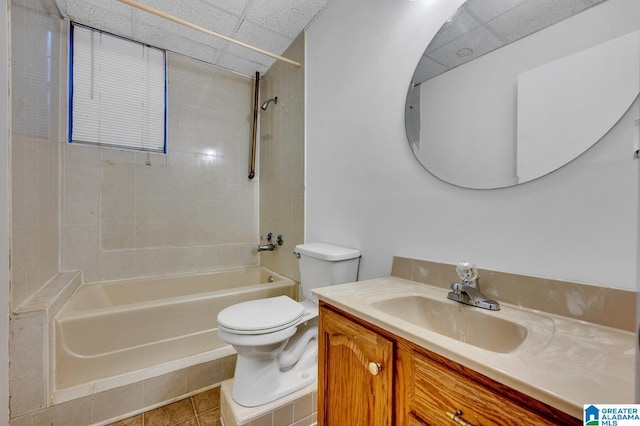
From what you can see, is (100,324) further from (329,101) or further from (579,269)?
(579,269)

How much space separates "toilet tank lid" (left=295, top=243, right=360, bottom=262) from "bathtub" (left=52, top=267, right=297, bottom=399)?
0.61 metres

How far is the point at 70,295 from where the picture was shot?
1.65m

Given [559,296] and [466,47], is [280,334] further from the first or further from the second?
[466,47]

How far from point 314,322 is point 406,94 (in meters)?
1.30

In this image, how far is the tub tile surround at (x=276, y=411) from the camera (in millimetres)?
1135

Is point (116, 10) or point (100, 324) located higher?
point (116, 10)

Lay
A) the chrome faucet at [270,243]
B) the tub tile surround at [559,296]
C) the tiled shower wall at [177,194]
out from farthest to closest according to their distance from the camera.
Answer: the chrome faucet at [270,243], the tiled shower wall at [177,194], the tub tile surround at [559,296]

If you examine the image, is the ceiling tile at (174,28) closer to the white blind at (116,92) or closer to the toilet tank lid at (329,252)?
the white blind at (116,92)

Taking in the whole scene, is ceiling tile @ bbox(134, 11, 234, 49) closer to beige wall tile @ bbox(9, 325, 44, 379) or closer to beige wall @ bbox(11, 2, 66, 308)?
beige wall @ bbox(11, 2, 66, 308)

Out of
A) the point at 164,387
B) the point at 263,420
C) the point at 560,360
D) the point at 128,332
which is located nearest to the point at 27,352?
the point at 128,332

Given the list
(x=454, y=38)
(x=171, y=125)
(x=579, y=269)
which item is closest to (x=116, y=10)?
(x=171, y=125)

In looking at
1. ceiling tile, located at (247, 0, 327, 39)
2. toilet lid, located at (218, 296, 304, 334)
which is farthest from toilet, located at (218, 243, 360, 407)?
ceiling tile, located at (247, 0, 327, 39)

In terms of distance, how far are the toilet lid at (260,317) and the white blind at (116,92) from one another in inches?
68.6

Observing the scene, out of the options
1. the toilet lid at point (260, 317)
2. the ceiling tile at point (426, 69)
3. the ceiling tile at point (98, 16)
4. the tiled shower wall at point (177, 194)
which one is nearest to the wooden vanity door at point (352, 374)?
the toilet lid at point (260, 317)
